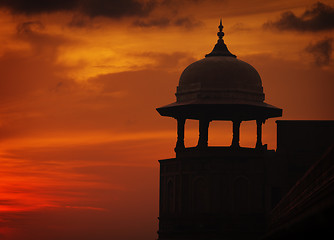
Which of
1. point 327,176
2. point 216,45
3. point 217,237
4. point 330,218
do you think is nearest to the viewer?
point 330,218

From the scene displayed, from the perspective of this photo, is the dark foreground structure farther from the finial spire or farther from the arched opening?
the finial spire

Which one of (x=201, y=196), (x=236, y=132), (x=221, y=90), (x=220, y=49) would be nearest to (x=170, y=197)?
(x=201, y=196)

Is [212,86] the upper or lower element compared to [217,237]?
upper

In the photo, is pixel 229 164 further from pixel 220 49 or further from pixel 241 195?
pixel 220 49

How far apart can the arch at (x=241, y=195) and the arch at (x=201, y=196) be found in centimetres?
142

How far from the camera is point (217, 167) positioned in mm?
49281

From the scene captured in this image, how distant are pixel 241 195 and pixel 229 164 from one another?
1691 millimetres

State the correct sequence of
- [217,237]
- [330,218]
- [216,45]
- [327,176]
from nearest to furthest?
[330,218] < [327,176] < [217,237] < [216,45]

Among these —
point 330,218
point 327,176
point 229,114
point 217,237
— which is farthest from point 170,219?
point 330,218

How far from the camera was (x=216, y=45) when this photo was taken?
5209 cm

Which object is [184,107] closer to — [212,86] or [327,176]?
[212,86]

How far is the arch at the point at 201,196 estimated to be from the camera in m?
49.0

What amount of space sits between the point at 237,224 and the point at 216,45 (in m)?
9.92

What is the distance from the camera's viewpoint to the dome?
164 ft
